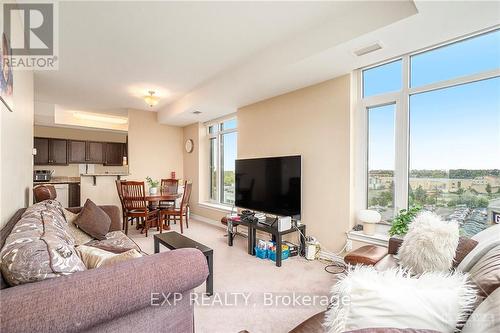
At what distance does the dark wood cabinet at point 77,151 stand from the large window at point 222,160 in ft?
12.5

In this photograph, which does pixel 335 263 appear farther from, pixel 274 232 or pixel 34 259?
pixel 34 259

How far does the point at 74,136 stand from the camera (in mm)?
6664

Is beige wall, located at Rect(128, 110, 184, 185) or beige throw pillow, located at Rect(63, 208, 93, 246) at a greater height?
beige wall, located at Rect(128, 110, 184, 185)

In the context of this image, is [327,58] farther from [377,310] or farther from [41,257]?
[41,257]

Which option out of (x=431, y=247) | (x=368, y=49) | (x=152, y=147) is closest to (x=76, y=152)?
Result: (x=152, y=147)

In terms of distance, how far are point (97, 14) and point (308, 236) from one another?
347cm

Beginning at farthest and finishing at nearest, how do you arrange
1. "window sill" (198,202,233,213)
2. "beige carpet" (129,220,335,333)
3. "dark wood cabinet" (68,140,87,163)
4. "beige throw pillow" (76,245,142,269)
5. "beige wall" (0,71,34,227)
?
"dark wood cabinet" (68,140,87,163) → "window sill" (198,202,233,213) → "beige carpet" (129,220,335,333) → "beige wall" (0,71,34,227) → "beige throw pillow" (76,245,142,269)

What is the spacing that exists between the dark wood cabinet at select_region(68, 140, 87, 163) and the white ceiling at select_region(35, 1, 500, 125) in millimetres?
2956

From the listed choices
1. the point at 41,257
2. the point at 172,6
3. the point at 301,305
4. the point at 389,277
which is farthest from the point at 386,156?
the point at 41,257

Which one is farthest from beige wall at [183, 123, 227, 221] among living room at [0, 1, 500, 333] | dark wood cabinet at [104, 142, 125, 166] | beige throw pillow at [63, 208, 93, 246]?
beige throw pillow at [63, 208, 93, 246]

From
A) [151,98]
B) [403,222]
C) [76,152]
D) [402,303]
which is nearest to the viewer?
[402,303]

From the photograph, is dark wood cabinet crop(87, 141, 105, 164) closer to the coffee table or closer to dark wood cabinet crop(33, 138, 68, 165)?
dark wood cabinet crop(33, 138, 68, 165)

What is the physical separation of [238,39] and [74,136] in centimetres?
632

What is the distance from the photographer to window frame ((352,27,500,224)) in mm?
2318
